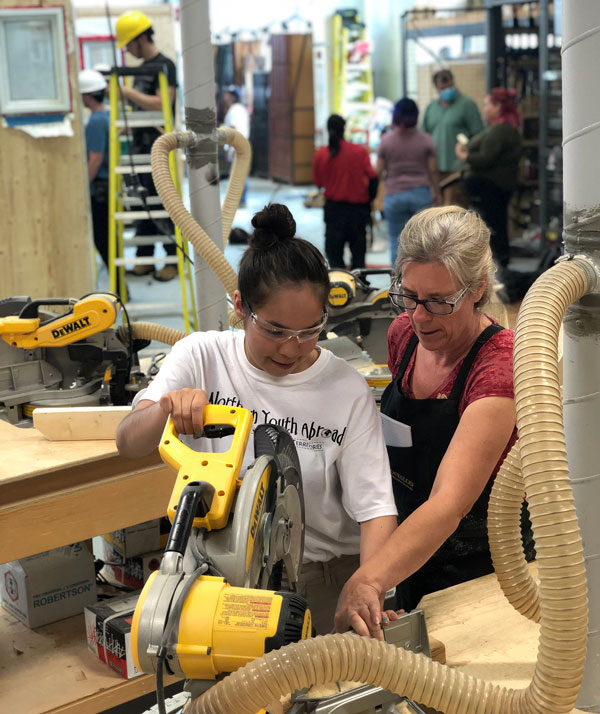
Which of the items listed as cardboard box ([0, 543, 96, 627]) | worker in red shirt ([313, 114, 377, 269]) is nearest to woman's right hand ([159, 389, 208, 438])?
cardboard box ([0, 543, 96, 627])

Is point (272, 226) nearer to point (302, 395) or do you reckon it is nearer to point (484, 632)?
point (302, 395)

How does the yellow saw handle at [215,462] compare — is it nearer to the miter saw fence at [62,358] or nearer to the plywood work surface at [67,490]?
the plywood work surface at [67,490]

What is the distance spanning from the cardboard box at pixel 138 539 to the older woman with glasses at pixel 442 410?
47.3 inches

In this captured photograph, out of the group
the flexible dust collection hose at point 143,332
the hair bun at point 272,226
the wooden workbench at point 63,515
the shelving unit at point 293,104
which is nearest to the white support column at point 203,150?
the flexible dust collection hose at point 143,332

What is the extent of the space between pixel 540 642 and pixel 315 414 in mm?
779

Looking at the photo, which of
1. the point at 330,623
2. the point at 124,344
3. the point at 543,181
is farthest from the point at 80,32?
the point at 330,623

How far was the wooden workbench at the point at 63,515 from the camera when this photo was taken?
8.08ft

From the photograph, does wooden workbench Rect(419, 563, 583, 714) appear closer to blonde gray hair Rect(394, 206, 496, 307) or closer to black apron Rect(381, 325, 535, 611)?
black apron Rect(381, 325, 535, 611)

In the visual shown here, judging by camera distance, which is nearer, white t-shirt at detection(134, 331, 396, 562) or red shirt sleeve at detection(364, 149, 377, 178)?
white t-shirt at detection(134, 331, 396, 562)

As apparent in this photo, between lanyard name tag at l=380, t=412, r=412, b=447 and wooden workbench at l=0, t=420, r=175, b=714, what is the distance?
85cm

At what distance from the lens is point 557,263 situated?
1.47 m

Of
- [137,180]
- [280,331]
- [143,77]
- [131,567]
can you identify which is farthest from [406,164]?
[280,331]

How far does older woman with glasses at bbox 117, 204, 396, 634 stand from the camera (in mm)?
1812

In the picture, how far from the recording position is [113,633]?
2600 millimetres
